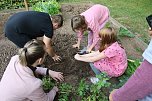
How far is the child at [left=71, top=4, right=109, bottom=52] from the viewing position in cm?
392

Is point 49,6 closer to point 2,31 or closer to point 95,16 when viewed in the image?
point 2,31

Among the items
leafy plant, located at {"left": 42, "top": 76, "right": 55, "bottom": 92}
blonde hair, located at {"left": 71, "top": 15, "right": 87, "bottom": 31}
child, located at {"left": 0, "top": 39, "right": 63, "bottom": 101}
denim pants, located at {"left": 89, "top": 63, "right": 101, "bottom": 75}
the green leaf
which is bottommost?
leafy plant, located at {"left": 42, "top": 76, "right": 55, "bottom": 92}

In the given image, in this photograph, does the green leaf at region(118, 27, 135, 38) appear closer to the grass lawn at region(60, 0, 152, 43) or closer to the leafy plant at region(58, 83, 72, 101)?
the grass lawn at region(60, 0, 152, 43)

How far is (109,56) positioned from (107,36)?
0.27 metres

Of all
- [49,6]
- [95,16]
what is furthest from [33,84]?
[49,6]

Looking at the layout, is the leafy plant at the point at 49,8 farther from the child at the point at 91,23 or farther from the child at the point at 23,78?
the child at the point at 23,78

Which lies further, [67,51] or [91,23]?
[67,51]

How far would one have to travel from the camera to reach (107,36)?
346 cm

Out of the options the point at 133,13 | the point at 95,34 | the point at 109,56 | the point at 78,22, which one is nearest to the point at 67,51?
the point at 95,34

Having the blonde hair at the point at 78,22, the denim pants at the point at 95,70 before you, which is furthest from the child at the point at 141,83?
the blonde hair at the point at 78,22

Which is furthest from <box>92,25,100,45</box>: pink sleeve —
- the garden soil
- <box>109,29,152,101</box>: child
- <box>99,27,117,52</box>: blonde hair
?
<box>109,29,152,101</box>: child

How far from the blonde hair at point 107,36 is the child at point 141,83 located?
1.57 metres

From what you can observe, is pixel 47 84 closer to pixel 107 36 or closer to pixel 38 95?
pixel 38 95

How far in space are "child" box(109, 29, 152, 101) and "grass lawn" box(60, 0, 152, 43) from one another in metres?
3.44
